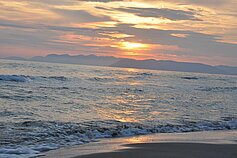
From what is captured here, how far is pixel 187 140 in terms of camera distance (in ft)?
31.4

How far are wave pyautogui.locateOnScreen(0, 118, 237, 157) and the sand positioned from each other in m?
1.70

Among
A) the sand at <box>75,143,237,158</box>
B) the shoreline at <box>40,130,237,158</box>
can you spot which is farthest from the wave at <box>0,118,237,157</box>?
the sand at <box>75,143,237,158</box>

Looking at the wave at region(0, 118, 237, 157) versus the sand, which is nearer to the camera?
the sand

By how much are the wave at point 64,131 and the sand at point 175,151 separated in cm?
170

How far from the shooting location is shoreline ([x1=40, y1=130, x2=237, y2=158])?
292 inches

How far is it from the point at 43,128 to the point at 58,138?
3.94 ft

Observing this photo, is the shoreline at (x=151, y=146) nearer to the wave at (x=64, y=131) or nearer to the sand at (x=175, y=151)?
the sand at (x=175, y=151)

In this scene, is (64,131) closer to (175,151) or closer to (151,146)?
(151,146)

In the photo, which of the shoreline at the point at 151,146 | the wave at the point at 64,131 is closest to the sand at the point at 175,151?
the shoreline at the point at 151,146

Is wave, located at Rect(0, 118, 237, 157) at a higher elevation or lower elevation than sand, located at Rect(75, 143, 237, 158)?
lower

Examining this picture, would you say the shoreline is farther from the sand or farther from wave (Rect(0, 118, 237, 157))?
wave (Rect(0, 118, 237, 157))

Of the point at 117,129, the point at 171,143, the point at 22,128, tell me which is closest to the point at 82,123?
the point at 117,129

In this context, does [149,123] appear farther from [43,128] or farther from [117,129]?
[43,128]

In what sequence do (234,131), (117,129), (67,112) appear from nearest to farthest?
(117,129), (234,131), (67,112)
